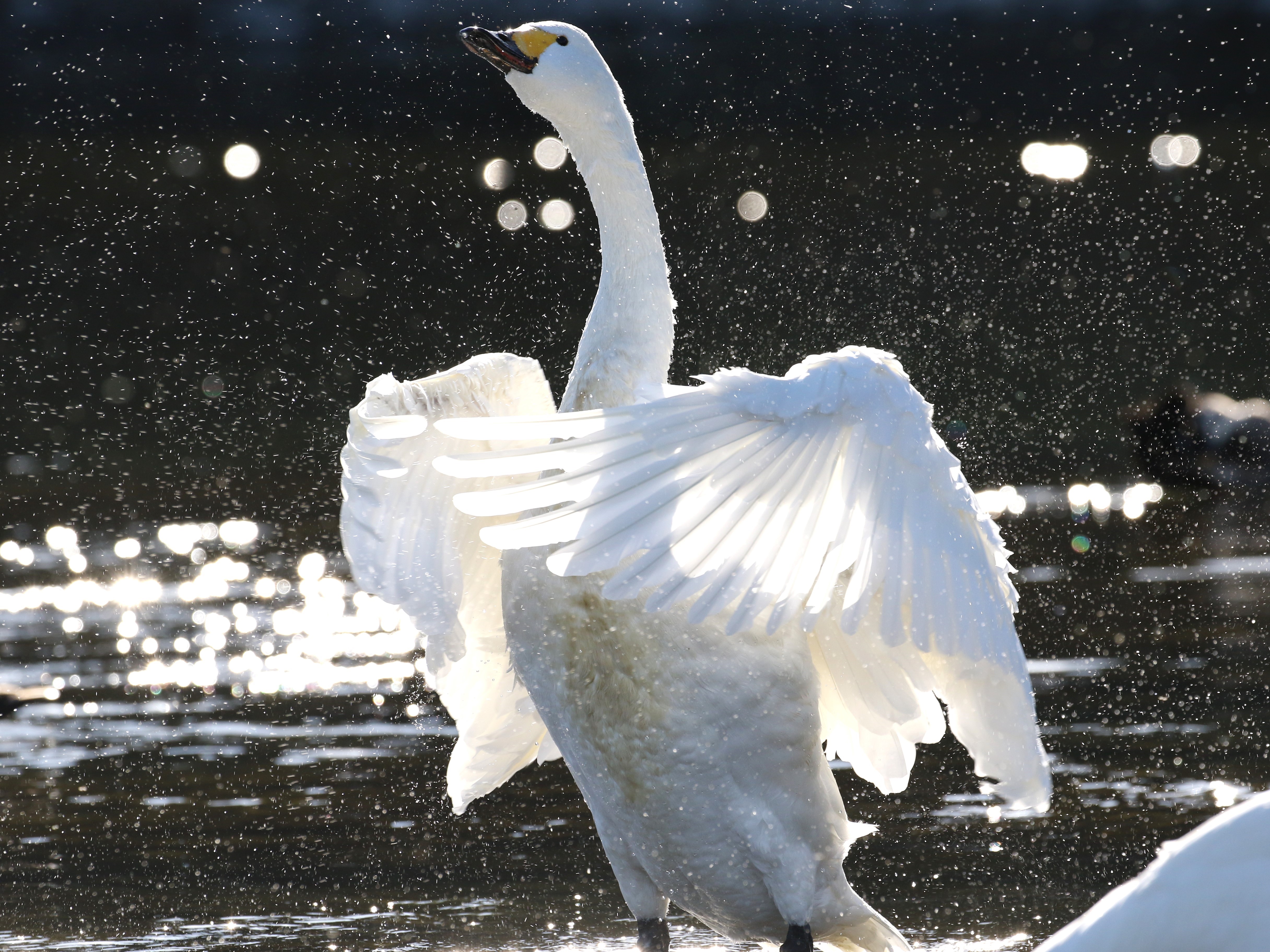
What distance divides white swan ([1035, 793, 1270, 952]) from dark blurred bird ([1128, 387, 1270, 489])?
1043 centimetres

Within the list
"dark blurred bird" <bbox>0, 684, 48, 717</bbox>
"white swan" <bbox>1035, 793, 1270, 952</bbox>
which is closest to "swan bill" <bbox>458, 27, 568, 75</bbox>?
"white swan" <bbox>1035, 793, 1270, 952</bbox>

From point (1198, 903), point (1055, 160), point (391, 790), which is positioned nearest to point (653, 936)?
point (391, 790)

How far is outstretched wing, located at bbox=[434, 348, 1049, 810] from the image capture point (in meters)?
3.32

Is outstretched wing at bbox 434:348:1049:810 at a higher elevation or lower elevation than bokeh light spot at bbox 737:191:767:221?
lower

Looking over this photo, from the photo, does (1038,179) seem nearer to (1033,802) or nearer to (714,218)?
(714,218)

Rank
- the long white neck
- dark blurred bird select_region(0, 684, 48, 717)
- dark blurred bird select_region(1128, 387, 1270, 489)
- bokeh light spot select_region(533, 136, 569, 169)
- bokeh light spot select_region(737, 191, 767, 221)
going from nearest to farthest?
the long white neck → dark blurred bird select_region(0, 684, 48, 717) → dark blurred bird select_region(1128, 387, 1270, 489) → bokeh light spot select_region(533, 136, 569, 169) → bokeh light spot select_region(737, 191, 767, 221)

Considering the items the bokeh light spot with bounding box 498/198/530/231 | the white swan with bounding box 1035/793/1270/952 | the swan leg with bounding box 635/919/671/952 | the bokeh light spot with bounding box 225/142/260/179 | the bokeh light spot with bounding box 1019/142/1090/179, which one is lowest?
the swan leg with bounding box 635/919/671/952

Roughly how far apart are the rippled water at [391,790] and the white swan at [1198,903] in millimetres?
1998

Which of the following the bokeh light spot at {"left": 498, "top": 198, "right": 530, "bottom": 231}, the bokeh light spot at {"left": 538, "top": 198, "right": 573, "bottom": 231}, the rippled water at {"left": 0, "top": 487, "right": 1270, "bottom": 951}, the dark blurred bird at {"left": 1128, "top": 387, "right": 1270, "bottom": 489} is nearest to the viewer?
the rippled water at {"left": 0, "top": 487, "right": 1270, "bottom": 951}

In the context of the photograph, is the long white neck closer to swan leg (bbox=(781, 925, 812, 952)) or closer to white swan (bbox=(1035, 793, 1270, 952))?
swan leg (bbox=(781, 925, 812, 952))

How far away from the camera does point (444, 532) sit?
441cm

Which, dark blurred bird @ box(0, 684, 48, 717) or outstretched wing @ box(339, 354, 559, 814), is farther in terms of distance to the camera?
dark blurred bird @ box(0, 684, 48, 717)

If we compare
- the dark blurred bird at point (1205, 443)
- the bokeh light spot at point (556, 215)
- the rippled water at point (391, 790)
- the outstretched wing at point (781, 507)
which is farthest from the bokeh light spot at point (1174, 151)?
the outstretched wing at point (781, 507)

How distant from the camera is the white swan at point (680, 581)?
3.39m
